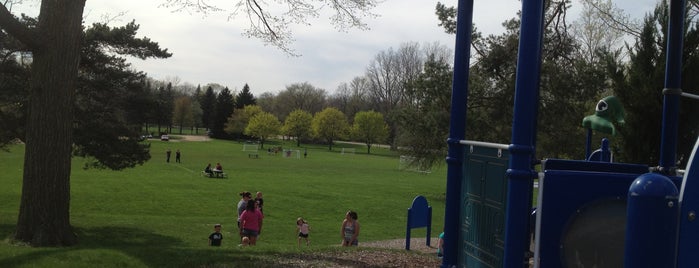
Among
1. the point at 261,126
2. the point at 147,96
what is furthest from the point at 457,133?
the point at 261,126

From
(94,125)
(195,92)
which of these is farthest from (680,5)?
(195,92)

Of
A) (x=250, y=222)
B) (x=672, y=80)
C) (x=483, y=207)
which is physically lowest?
(x=250, y=222)

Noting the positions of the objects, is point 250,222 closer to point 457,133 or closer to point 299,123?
point 457,133

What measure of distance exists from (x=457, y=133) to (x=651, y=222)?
9.84 ft

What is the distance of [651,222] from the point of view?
2.37 metres

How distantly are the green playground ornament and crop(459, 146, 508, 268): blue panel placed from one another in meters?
2.19

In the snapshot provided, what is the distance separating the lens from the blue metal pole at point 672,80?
16.7 ft

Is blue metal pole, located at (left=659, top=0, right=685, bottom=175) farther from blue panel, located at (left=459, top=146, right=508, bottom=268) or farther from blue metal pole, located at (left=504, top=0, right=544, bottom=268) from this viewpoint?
blue metal pole, located at (left=504, top=0, right=544, bottom=268)

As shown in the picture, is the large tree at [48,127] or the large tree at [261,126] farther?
the large tree at [261,126]

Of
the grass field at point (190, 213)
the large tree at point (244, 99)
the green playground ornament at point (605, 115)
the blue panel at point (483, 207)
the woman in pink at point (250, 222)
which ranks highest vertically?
the large tree at point (244, 99)

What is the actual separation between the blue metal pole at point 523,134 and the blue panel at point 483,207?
0.47m

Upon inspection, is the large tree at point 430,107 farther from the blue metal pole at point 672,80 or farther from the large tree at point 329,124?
the large tree at point 329,124

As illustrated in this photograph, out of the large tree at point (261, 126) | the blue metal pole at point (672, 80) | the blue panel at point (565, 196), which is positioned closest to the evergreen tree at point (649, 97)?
the blue metal pole at point (672, 80)

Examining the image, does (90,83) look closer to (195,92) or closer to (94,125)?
(94,125)
